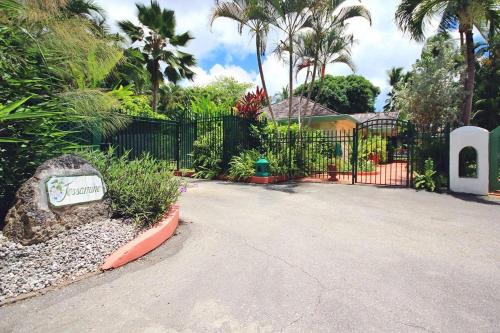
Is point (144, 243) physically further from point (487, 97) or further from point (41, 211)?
point (487, 97)

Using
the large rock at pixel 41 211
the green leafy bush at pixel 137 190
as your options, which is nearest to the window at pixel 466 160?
the green leafy bush at pixel 137 190

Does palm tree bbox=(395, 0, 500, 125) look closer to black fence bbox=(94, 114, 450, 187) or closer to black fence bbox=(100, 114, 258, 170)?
black fence bbox=(94, 114, 450, 187)

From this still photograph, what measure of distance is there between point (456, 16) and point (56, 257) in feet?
46.0

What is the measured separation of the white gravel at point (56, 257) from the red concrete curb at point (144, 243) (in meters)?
0.13

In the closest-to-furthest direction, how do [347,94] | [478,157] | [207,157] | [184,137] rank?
[478,157], [207,157], [184,137], [347,94]

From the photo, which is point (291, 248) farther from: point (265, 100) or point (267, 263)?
point (265, 100)

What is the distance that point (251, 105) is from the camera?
12.6 meters

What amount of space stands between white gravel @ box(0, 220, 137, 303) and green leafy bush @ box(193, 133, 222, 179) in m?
7.67

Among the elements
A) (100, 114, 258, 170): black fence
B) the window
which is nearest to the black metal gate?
the window

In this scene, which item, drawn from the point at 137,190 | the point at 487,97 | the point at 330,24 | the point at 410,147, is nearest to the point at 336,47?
the point at 330,24

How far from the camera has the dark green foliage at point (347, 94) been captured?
38.8 meters

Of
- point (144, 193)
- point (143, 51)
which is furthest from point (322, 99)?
point (144, 193)

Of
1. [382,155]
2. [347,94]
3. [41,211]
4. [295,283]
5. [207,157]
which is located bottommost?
[295,283]

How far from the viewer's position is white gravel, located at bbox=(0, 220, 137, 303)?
3.36 metres
